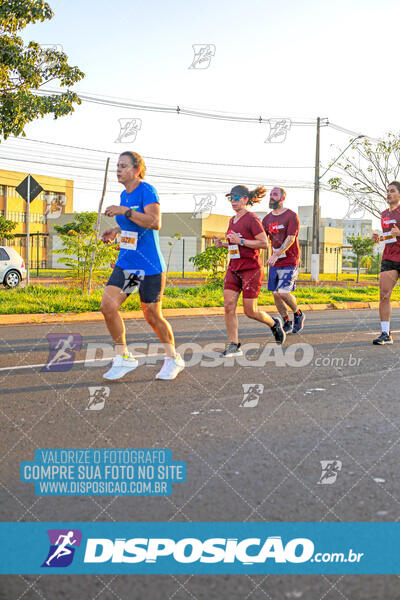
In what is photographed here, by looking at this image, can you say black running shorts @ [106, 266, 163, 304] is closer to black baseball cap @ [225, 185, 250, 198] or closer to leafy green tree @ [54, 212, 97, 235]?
black baseball cap @ [225, 185, 250, 198]

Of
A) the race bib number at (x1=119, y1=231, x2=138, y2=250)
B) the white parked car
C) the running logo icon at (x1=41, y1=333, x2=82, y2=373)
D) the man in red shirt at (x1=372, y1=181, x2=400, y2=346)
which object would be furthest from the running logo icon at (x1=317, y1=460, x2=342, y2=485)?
the white parked car

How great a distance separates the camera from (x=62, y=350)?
717 cm

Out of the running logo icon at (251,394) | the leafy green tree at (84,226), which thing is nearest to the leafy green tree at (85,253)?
the leafy green tree at (84,226)

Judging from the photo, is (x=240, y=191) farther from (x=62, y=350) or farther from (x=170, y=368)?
(x=62, y=350)

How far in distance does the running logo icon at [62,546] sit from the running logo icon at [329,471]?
3.85ft

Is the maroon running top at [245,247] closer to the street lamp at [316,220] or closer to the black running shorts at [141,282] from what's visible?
the black running shorts at [141,282]

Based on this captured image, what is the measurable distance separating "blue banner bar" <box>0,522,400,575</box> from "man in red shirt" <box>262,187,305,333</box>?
620 centimetres

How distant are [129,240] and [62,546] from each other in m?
3.40

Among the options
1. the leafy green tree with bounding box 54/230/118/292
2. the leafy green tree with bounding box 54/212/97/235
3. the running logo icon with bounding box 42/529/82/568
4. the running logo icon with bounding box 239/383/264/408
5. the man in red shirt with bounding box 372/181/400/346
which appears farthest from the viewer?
the leafy green tree with bounding box 54/212/97/235

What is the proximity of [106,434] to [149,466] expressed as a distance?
598 mm

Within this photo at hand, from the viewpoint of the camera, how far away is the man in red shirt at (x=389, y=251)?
8211mm

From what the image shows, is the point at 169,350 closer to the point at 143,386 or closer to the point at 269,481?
the point at 143,386

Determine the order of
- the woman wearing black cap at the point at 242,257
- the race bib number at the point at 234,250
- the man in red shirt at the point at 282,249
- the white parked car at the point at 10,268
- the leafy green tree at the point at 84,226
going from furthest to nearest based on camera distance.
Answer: the white parked car at the point at 10,268
the leafy green tree at the point at 84,226
the man in red shirt at the point at 282,249
the race bib number at the point at 234,250
the woman wearing black cap at the point at 242,257

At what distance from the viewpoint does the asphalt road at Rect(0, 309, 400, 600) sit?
2152 mm
